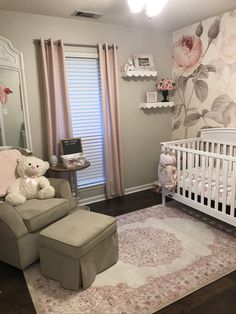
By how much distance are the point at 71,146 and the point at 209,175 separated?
1.61m

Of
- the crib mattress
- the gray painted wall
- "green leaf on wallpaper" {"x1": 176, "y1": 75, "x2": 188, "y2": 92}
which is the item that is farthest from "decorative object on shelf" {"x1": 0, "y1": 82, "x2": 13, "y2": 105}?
"green leaf on wallpaper" {"x1": 176, "y1": 75, "x2": 188, "y2": 92}

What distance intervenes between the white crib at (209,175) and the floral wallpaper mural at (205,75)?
23cm

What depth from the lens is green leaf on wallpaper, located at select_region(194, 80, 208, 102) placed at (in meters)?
3.48

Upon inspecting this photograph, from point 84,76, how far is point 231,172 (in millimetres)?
2084

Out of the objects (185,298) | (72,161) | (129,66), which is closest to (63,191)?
(72,161)

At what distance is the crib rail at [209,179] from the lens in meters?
2.49

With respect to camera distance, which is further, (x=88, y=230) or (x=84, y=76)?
(x=84, y=76)

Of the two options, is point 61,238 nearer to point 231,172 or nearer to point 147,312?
point 147,312

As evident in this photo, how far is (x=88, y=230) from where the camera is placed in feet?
6.53

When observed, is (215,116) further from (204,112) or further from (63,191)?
(63,191)

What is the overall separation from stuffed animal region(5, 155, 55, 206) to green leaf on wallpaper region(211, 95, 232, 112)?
2281mm

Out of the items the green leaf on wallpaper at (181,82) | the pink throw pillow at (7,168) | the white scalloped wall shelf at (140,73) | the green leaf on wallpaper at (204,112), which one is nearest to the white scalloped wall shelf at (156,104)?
the green leaf on wallpaper at (181,82)

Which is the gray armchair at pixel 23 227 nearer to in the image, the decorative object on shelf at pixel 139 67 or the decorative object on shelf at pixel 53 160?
the decorative object on shelf at pixel 53 160

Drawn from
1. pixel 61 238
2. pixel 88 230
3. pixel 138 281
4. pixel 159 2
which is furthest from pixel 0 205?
pixel 159 2
